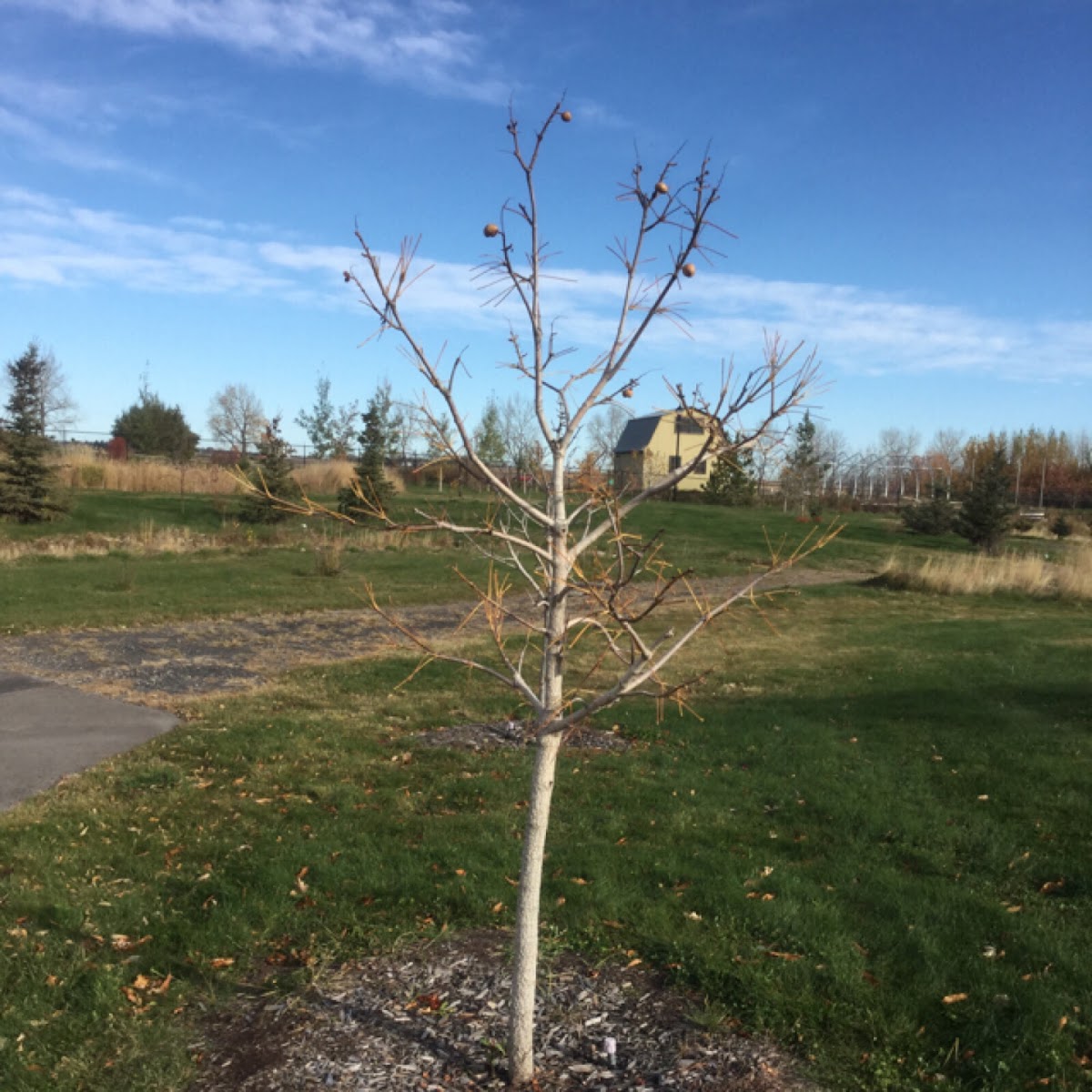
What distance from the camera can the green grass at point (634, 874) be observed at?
3.28 metres

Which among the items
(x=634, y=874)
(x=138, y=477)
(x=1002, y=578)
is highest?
(x=138, y=477)

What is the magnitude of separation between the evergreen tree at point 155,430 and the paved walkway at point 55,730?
31430 mm

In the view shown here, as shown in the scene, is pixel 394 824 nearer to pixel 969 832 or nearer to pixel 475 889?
pixel 475 889

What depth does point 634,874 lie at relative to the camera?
4578 millimetres

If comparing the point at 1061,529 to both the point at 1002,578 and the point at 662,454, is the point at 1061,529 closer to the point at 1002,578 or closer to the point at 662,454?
the point at 1002,578

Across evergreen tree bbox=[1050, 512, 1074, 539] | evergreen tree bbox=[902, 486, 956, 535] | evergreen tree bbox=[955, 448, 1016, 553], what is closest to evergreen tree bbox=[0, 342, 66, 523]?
evergreen tree bbox=[955, 448, 1016, 553]

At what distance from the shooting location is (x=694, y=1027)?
321cm

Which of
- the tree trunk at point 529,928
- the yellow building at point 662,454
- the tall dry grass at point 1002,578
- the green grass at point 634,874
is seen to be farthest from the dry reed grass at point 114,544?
the tree trunk at point 529,928

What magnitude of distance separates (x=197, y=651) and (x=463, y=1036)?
8.05 metres

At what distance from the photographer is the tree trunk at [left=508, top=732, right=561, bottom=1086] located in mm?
2830

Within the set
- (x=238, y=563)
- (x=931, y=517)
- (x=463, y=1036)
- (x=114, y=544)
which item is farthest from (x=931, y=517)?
(x=463, y=1036)

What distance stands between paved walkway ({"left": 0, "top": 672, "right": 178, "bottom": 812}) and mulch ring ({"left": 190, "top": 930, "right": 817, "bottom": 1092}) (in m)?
3.08

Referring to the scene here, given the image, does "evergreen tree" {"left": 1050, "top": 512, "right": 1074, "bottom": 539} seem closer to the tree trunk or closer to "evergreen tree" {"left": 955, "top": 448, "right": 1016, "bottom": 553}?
"evergreen tree" {"left": 955, "top": 448, "right": 1016, "bottom": 553}

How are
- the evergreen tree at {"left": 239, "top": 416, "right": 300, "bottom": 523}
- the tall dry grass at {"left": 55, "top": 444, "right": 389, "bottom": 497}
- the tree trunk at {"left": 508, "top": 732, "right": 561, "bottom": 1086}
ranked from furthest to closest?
1. the tall dry grass at {"left": 55, "top": 444, "right": 389, "bottom": 497}
2. the evergreen tree at {"left": 239, "top": 416, "right": 300, "bottom": 523}
3. the tree trunk at {"left": 508, "top": 732, "right": 561, "bottom": 1086}
